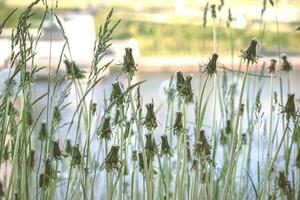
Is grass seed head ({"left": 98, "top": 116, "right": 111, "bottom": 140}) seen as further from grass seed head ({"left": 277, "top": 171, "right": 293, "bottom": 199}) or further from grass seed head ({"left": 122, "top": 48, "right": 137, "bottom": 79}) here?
grass seed head ({"left": 277, "top": 171, "right": 293, "bottom": 199})

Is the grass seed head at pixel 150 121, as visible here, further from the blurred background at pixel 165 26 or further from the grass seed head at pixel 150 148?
the blurred background at pixel 165 26

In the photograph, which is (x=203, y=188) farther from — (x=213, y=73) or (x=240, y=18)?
(x=240, y=18)

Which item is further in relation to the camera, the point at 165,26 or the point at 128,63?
the point at 165,26

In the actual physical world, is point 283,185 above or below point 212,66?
below

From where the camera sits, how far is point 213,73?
1.95ft

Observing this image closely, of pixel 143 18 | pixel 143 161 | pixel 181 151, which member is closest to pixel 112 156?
pixel 143 161

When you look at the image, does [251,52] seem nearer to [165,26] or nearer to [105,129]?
[105,129]

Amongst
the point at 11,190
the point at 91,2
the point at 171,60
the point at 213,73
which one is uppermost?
the point at 91,2

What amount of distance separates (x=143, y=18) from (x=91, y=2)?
26cm

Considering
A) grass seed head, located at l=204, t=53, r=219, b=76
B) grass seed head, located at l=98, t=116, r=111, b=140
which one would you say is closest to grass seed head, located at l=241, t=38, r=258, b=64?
grass seed head, located at l=204, t=53, r=219, b=76

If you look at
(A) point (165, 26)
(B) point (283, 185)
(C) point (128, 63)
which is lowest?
(B) point (283, 185)

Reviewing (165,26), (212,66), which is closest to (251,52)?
(212,66)

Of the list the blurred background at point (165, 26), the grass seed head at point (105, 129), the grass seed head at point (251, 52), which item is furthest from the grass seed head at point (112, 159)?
the blurred background at point (165, 26)

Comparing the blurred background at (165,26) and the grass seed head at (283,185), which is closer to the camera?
the grass seed head at (283,185)
